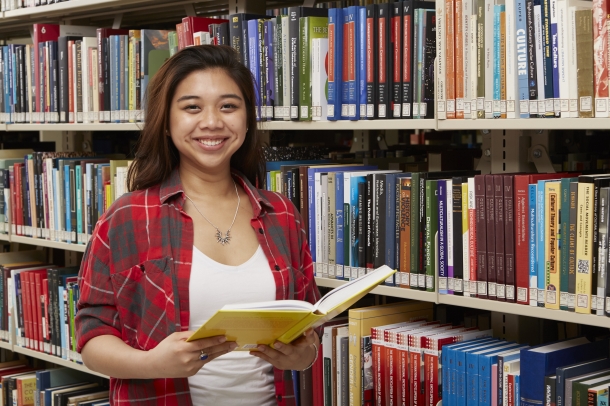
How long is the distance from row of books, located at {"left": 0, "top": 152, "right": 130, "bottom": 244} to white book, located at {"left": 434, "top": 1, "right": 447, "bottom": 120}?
50.5 inches

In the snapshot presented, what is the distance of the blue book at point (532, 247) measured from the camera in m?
1.88

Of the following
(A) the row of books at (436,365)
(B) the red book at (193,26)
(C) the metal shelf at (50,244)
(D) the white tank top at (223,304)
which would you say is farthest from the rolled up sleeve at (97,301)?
(C) the metal shelf at (50,244)

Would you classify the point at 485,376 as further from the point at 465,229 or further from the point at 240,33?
the point at 240,33

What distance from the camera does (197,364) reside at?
155 cm

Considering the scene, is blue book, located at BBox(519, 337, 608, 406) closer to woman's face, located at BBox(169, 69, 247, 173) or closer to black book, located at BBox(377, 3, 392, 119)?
black book, located at BBox(377, 3, 392, 119)

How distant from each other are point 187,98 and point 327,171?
0.63 metres

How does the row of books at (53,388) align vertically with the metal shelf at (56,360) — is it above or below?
below

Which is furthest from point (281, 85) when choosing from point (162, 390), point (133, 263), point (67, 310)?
point (67, 310)

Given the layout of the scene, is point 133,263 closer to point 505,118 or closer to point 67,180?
point 505,118

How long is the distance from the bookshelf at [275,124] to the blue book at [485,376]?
112 mm

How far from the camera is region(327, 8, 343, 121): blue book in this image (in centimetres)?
225

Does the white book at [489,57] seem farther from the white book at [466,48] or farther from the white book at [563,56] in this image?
the white book at [563,56]

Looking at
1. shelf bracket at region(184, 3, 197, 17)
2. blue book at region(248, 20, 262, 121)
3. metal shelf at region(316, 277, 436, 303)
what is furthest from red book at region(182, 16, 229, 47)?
metal shelf at region(316, 277, 436, 303)

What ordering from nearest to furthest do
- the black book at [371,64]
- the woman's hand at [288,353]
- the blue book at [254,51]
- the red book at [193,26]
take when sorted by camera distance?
1. the woman's hand at [288,353]
2. the black book at [371,64]
3. the blue book at [254,51]
4. the red book at [193,26]
